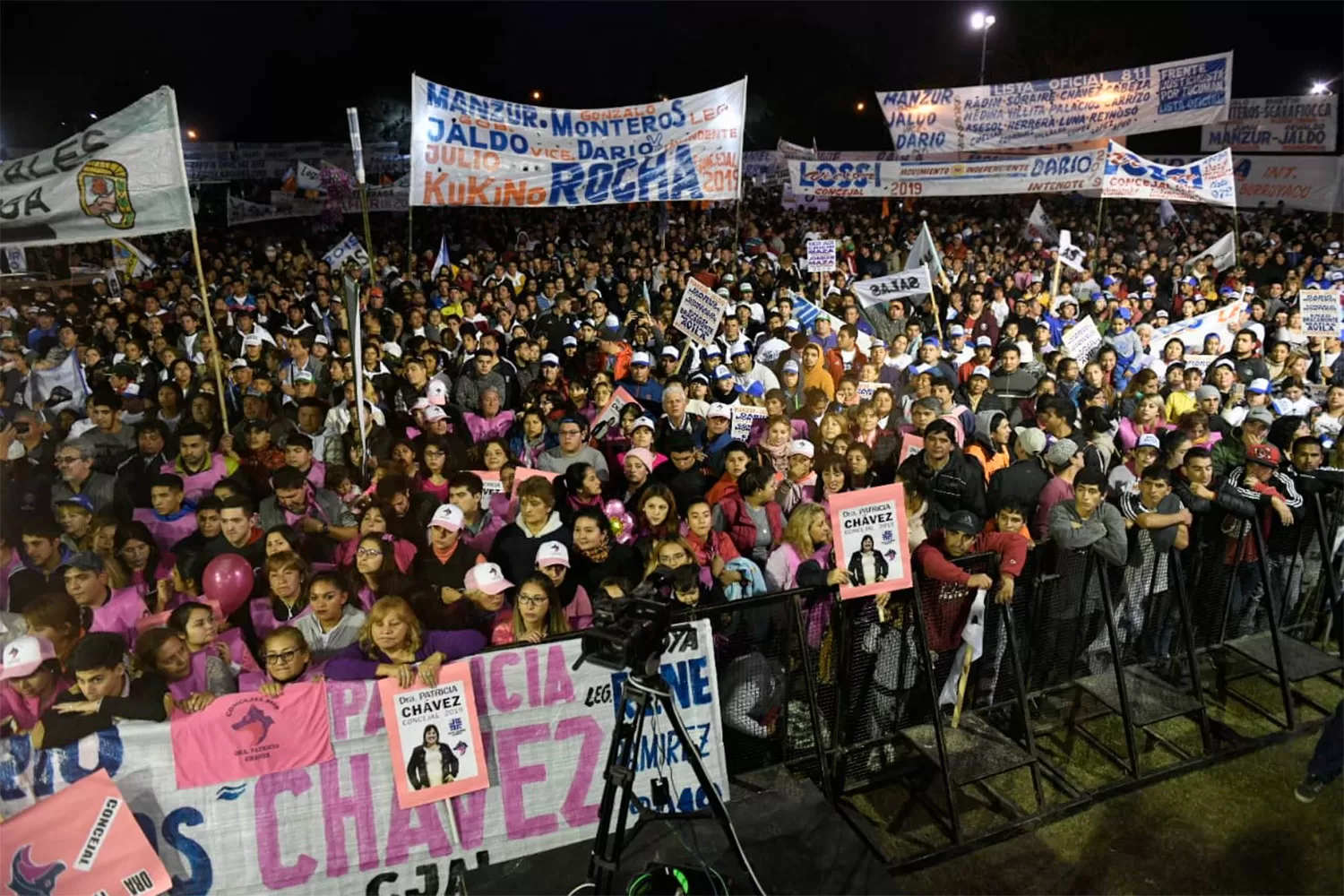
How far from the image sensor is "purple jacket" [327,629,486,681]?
3900mm

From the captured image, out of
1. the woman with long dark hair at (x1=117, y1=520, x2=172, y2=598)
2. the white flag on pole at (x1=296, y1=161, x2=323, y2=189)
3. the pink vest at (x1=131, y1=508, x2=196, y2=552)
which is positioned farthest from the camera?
the white flag on pole at (x1=296, y1=161, x2=323, y2=189)

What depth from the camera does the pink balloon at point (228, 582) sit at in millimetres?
4816

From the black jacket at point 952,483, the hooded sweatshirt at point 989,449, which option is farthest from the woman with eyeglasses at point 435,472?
the hooded sweatshirt at point 989,449

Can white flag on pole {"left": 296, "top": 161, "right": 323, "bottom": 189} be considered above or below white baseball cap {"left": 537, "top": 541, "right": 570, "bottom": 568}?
above

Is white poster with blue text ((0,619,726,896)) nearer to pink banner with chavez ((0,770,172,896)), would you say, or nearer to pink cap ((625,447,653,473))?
pink banner with chavez ((0,770,172,896))

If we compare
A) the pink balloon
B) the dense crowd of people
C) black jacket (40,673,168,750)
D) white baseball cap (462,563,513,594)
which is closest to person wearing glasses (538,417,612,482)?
the dense crowd of people

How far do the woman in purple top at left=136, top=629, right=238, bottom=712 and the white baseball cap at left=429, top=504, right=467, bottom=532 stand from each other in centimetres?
157

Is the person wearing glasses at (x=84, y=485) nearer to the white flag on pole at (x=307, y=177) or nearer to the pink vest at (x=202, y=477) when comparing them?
the pink vest at (x=202, y=477)

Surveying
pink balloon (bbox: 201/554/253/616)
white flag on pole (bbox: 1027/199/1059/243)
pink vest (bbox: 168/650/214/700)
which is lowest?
pink vest (bbox: 168/650/214/700)

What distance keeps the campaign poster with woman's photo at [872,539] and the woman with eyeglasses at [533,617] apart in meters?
1.59

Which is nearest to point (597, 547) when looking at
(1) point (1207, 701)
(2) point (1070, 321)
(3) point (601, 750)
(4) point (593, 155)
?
(3) point (601, 750)

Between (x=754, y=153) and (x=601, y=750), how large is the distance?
103 feet

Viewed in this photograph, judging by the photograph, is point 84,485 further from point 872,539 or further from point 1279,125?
point 1279,125

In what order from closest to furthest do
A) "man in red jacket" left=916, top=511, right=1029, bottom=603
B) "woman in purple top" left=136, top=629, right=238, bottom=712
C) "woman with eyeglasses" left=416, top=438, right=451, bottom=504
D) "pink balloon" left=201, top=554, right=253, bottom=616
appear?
"woman in purple top" left=136, top=629, right=238, bottom=712 → "man in red jacket" left=916, top=511, right=1029, bottom=603 → "pink balloon" left=201, top=554, right=253, bottom=616 → "woman with eyeglasses" left=416, top=438, right=451, bottom=504
